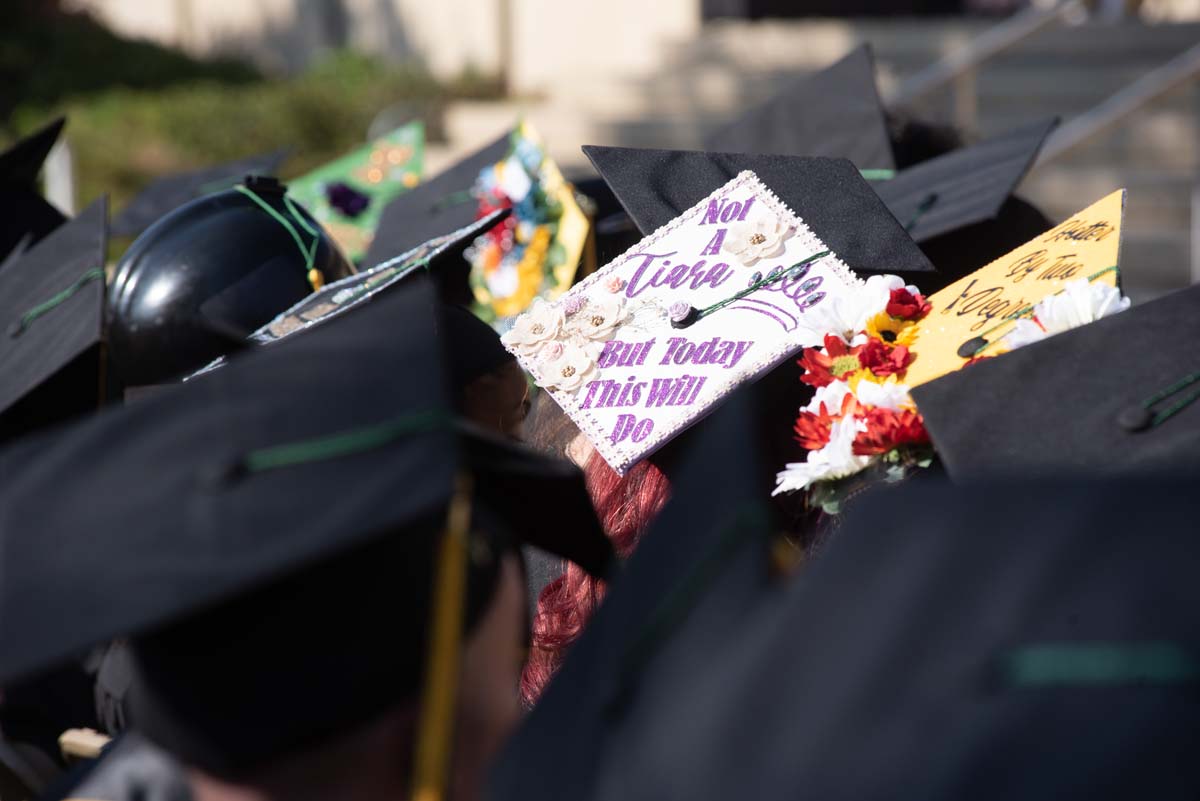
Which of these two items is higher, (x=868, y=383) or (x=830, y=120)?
(x=868, y=383)

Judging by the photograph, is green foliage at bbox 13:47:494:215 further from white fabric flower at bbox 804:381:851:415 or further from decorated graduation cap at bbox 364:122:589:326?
white fabric flower at bbox 804:381:851:415

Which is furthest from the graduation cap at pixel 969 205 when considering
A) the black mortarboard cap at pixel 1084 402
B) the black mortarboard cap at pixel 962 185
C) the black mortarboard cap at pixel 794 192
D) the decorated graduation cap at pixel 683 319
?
the black mortarboard cap at pixel 1084 402

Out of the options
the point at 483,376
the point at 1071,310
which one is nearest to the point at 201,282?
the point at 483,376

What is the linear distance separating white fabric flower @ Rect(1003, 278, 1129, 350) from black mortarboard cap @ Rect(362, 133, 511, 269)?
2035mm

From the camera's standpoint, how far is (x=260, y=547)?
3.92 ft

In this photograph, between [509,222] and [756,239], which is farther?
[509,222]

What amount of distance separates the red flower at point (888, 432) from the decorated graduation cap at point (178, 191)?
290cm

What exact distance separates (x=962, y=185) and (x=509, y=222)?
1.57 metres

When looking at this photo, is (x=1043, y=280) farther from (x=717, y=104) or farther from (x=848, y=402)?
(x=717, y=104)

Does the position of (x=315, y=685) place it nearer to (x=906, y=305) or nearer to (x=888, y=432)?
(x=888, y=432)

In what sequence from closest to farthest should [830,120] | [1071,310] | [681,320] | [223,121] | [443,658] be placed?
1. [443,658]
2. [1071,310]
3. [681,320]
4. [830,120]
5. [223,121]

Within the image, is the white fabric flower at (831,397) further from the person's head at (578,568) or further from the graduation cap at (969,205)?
the graduation cap at (969,205)

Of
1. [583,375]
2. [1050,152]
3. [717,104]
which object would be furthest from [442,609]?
[717,104]

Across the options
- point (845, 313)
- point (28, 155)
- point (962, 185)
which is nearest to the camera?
point (845, 313)
